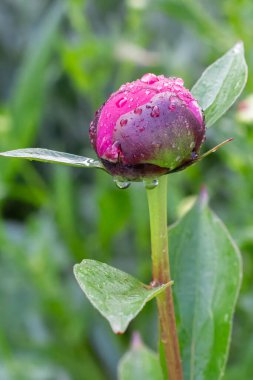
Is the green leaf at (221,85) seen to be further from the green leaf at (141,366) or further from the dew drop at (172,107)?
the green leaf at (141,366)

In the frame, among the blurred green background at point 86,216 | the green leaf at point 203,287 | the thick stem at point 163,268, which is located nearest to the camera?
the thick stem at point 163,268

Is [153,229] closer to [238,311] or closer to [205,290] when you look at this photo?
[205,290]

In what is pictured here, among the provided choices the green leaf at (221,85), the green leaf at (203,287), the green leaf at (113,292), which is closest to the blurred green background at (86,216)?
the green leaf at (203,287)

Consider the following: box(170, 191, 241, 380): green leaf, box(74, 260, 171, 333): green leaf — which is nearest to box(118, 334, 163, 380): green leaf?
box(170, 191, 241, 380): green leaf

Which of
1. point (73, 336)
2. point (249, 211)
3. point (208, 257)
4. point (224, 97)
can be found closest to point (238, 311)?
point (249, 211)

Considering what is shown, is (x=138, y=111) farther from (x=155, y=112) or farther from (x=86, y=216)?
(x=86, y=216)

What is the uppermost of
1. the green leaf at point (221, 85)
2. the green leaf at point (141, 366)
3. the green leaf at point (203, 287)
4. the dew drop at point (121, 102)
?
the green leaf at point (221, 85)

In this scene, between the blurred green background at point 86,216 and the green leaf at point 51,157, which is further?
the blurred green background at point 86,216

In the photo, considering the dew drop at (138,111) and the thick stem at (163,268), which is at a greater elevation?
the dew drop at (138,111)
